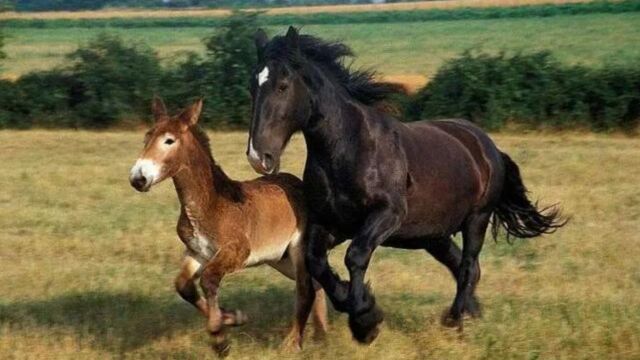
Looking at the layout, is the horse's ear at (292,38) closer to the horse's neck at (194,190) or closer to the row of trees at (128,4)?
the horse's neck at (194,190)

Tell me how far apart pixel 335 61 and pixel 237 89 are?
69.8ft

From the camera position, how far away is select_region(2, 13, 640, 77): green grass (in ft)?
156

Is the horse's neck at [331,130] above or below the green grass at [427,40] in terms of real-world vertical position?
above

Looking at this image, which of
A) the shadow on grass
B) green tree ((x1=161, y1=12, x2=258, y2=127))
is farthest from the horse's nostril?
green tree ((x1=161, y1=12, x2=258, y2=127))

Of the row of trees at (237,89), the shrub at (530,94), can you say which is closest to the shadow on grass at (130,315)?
the row of trees at (237,89)

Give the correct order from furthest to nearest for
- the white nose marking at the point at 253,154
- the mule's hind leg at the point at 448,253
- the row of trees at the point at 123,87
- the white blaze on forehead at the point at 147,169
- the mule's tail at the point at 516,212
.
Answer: the row of trees at the point at 123,87
the mule's tail at the point at 516,212
the mule's hind leg at the point at 448,253
the white blaze on forehead at the point at 147,169
the white nose marking at the point at 253,154

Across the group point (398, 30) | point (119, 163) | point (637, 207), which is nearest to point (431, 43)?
point (398, 30)

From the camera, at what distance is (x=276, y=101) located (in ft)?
25.4

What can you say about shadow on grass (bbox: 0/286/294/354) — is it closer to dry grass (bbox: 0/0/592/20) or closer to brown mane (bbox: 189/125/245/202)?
brown mane (bbox: 189/125/245/202)

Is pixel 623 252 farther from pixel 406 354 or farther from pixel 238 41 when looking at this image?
pixel 238 41

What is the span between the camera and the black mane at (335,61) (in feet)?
26.2

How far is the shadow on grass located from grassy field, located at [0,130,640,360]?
0.05 feet

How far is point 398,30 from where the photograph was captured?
6575cm

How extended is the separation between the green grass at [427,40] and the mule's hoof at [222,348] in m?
34.9
